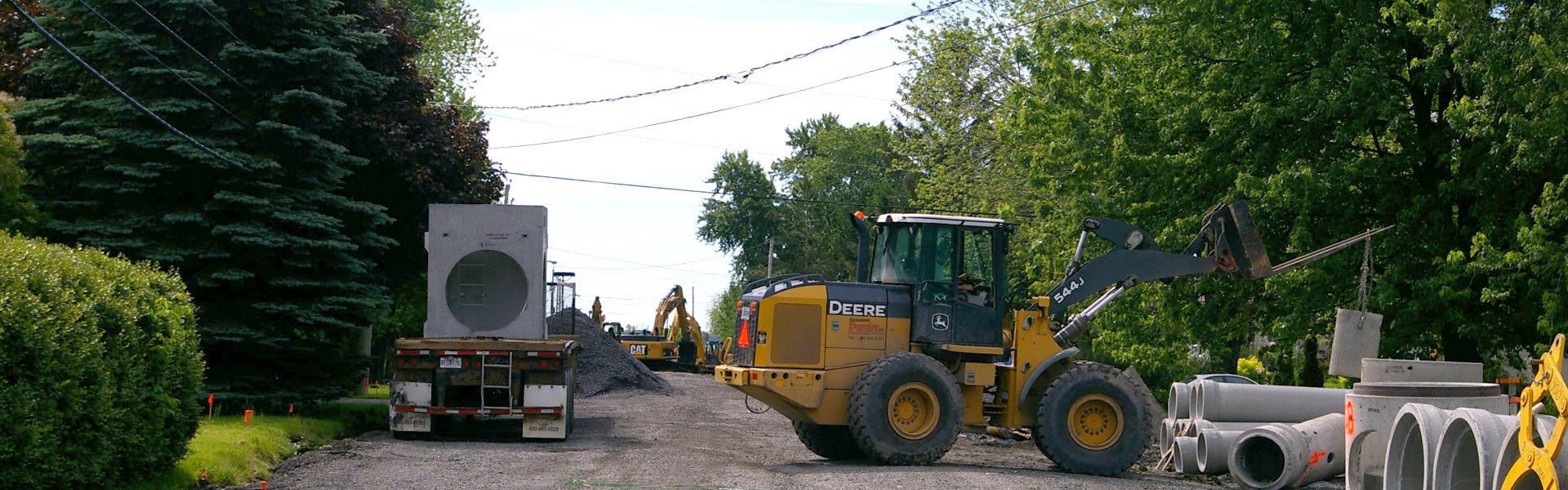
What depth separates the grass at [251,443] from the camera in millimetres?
13102

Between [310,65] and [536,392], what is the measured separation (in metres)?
6.32

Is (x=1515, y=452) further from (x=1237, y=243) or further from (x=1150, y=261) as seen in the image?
(x=1237, y=243)

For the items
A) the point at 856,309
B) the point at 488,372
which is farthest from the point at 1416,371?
the point at 488,372

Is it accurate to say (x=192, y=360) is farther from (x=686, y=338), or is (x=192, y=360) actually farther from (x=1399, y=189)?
(x=686, y=338)

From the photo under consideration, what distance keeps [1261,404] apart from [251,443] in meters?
11.2

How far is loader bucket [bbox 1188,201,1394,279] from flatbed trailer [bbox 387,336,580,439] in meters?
8.27

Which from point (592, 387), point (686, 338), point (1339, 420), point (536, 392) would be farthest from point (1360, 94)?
point (686, 338)

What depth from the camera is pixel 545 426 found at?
19109 mm

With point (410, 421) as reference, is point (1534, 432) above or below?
above

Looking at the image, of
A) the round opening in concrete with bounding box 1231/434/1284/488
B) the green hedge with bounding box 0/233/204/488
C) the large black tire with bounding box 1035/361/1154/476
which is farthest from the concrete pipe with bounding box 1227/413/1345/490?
the green hedge with bounding box 0/233/204/488

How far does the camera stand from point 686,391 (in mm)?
36469

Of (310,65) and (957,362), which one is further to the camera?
(310,65)

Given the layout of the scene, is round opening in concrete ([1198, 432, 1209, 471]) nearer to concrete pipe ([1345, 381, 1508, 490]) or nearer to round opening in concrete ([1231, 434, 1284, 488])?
round opening in concrete ([1231, 434, 1284, 488])

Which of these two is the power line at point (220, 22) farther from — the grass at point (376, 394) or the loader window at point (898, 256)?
the loader window at point (898, 256)
